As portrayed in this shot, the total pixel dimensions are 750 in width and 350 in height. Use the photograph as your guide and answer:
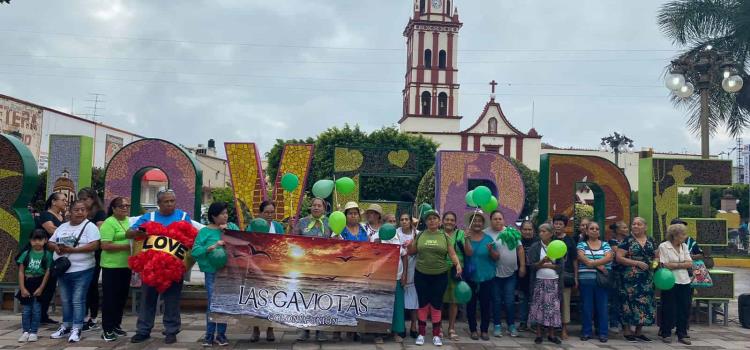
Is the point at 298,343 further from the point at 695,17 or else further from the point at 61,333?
the point at 695,17

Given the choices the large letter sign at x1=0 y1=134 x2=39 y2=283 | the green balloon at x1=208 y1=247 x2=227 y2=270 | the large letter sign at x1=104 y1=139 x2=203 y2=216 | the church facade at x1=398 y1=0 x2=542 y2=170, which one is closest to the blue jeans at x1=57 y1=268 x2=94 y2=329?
the green balloon at x1=208 y1=247 x2=227 y2=270

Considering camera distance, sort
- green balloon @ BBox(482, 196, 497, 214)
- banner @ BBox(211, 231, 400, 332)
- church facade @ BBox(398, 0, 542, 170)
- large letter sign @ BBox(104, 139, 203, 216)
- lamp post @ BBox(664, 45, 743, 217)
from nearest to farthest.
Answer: banner @ BBox(211, 231, 400, 332), green balloon @ BBox(482, 196, 497, 214), large letter sign @ BBox(104, 139, 203, 216), lamp post @ BBox(664, 45, 743, 217), church facade @ BBox(398, 0, 542, 170)

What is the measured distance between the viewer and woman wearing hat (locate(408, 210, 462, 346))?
729 centimetres

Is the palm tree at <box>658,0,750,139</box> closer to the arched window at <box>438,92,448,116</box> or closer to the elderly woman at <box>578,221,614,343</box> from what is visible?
the elderly woman at <box>578,221,614,343</box>

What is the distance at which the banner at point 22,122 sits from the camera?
98.8ft

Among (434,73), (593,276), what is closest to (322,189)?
(593,276)

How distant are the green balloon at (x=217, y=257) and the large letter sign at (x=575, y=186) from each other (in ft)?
16.4

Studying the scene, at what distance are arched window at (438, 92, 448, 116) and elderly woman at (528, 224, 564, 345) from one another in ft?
164

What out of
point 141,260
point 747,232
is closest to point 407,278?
point 141,260

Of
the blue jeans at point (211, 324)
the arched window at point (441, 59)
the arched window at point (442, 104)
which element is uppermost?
the arched window at point (441, 59)

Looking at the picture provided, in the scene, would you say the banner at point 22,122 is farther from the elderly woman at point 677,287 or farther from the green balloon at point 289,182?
the elderly woman at point 677,287

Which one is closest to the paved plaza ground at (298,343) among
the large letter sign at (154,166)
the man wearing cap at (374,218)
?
the man wearing cap at (374,218)

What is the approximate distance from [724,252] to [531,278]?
1986 cm

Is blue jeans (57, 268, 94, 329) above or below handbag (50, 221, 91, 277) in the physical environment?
below
